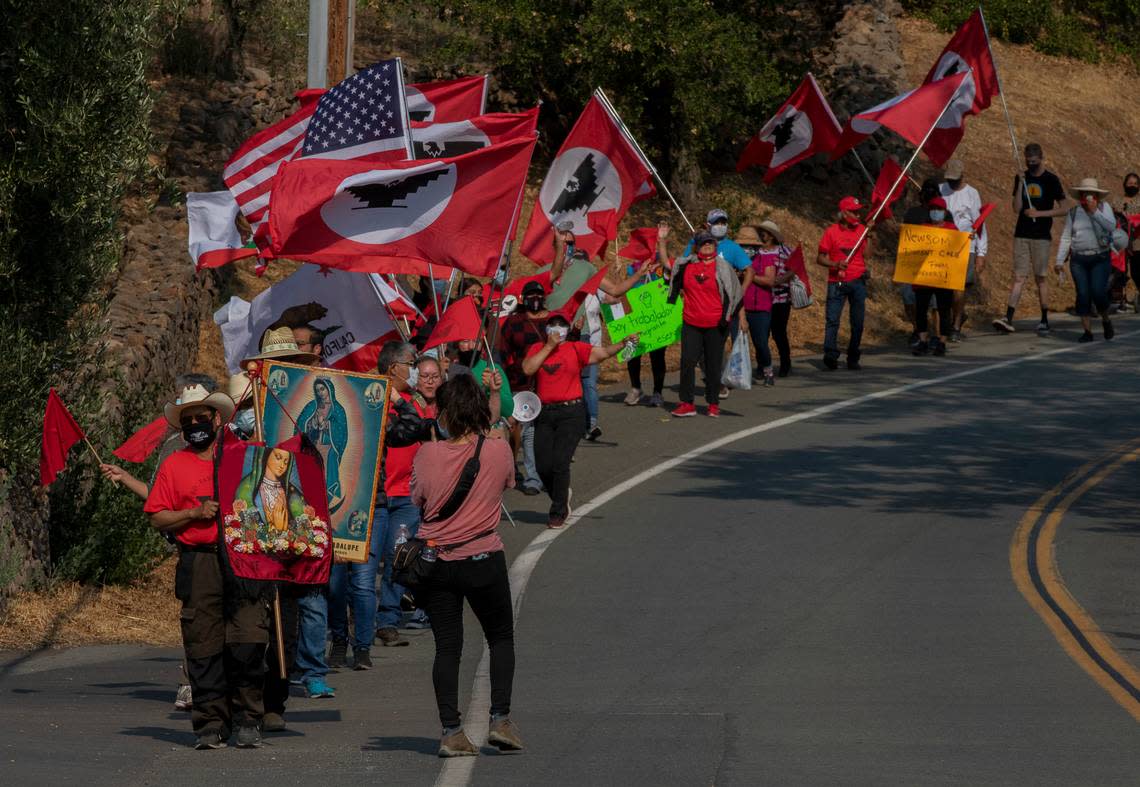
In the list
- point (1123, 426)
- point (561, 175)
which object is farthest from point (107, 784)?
point (1123, 426)

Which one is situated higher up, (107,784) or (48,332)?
(48,332)

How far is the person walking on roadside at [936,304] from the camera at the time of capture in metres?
22.2

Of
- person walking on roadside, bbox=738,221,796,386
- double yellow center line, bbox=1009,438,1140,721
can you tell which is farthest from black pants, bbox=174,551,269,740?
person walking on roadside, bbox=738,221,796,386

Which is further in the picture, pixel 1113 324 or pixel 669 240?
pixel 669 240

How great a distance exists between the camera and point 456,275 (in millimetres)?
15289

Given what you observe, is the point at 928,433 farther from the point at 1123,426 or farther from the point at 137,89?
the point at 137,89

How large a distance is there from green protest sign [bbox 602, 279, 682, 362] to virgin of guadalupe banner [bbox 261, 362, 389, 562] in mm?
8915

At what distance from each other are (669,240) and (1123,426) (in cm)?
1119

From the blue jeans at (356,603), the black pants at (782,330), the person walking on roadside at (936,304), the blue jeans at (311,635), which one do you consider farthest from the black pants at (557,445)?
the person walking on roadside at (936,304)

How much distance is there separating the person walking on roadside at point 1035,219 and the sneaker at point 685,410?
696 cm

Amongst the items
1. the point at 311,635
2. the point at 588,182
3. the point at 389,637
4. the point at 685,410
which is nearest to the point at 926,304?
the point at 685,410

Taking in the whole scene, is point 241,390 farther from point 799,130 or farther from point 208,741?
point 799,130

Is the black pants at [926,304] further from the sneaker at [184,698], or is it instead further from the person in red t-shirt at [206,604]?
the person in red t-shirt at [206,604]

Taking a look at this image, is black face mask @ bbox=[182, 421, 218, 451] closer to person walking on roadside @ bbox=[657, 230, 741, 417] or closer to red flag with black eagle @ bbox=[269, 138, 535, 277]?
red flag with black eagle @ bbox=[269, 138, 535, 277]
